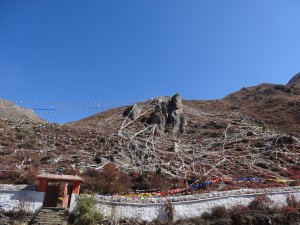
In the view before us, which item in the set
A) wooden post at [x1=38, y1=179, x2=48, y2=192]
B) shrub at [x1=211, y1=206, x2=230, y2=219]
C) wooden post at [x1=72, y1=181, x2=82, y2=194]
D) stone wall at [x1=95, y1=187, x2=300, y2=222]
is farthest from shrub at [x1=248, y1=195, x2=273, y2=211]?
wooden post at [x1=38, y1=179, x2=48, y2=192]

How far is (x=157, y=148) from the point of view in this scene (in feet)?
110

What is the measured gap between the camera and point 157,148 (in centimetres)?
3353

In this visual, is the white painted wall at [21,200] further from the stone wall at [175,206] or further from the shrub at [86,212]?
the stone wall at [175,206]

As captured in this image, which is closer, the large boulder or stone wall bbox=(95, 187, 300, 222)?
stone wall bbox=(95, 187, 300, 222)

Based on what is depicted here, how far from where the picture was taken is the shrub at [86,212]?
15.4 meters

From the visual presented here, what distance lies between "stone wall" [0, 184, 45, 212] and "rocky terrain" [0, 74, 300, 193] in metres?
3.77

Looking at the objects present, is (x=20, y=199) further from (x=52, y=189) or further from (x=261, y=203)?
(x=261, y=203)

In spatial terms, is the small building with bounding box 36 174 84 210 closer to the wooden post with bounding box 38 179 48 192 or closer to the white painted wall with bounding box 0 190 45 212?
the wooden post with bounding box 38 179 48 192

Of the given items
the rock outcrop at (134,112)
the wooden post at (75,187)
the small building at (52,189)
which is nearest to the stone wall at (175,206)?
the wooden post at (75,187)

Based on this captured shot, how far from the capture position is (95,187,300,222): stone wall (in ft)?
54.2

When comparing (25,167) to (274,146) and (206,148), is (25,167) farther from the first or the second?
(274,146)

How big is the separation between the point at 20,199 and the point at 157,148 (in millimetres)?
19063

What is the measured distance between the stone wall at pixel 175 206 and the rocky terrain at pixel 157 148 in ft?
10.9

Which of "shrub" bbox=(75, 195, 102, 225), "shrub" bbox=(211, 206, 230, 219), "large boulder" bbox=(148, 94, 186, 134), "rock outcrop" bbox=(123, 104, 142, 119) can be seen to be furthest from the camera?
"rock outcrop" bbox=(123, 104, 142, 119)
